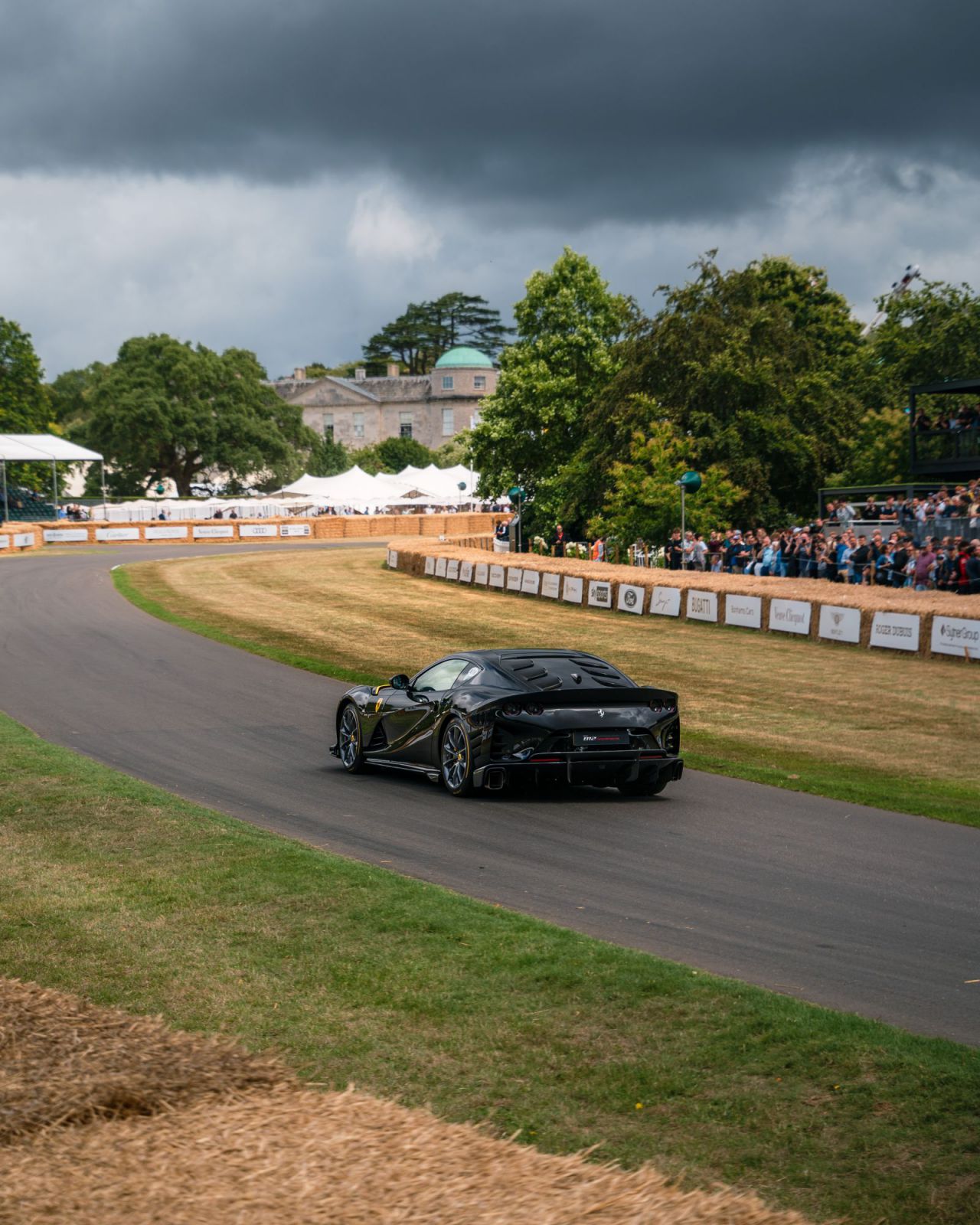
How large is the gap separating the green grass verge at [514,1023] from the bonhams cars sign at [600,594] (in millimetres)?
29324

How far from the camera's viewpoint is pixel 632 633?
33750 millimetres

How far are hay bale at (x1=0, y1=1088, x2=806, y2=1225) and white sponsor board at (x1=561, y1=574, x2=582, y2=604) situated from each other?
36436 mm

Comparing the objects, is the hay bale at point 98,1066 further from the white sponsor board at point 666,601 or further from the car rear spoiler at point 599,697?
the white sponsor board at point 666,601

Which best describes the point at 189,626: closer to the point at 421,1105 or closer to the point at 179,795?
the point at 179,795

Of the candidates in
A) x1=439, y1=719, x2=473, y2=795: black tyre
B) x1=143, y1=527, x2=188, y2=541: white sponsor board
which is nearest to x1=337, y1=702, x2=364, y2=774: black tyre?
x1=439, y1=719, x2=473, y2=795: black tyre

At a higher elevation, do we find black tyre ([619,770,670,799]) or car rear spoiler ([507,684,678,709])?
car rear spoiler ([507,684,678,709])

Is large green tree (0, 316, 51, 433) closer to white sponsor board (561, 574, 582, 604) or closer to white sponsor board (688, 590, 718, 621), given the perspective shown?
white sponsor board (561, 574, 582, 604)

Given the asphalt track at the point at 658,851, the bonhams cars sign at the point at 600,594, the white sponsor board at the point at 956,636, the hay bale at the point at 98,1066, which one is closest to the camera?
the hay bale at the point at 98,1066

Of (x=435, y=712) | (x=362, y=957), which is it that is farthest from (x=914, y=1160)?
(x=435, y=712)

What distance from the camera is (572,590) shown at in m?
41.5

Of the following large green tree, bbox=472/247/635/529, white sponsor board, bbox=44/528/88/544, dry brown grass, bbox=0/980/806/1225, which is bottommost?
white sponsor board, bbox=44/528/88/544

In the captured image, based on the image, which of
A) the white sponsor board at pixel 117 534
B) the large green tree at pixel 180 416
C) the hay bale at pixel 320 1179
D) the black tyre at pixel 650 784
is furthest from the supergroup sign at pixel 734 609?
the large green tree at pixel 180 416

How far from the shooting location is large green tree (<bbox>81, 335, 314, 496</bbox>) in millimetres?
112188

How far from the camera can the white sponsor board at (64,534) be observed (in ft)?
252
